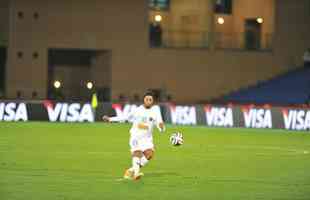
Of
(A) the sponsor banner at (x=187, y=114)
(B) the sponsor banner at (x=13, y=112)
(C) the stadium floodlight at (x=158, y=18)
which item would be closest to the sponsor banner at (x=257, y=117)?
(A) the sponsor banner at (x=187, y=114)

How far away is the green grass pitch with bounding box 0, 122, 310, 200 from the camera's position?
50.9 feet

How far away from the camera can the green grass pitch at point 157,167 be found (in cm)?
1552

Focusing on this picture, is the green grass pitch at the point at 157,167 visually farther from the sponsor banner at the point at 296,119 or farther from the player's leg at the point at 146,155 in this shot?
the sponsor banner at the point at 296,119

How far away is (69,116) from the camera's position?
41656 mm

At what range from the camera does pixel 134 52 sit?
168 feet

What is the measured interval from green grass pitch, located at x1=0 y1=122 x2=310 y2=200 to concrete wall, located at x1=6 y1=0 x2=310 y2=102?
14.9 m

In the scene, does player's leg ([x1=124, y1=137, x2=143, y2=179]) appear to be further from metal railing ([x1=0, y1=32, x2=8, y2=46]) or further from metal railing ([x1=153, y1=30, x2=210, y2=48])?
metal railing ([x1=153, y1=30, x2=210, y2=48])

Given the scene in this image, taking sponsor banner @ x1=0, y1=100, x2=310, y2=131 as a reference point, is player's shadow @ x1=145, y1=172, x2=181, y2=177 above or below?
below

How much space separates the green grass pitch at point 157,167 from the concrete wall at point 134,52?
14944 millimetres

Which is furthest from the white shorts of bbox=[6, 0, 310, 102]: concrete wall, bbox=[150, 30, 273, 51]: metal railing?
bbox=[150, 30, 273, 51]: metal railing

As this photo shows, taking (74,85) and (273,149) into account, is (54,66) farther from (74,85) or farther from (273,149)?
(273,149)

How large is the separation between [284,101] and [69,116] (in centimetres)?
1323

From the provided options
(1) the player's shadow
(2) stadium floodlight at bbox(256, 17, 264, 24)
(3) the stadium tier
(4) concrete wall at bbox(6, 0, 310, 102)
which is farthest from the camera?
(2) stadium floodlight at bbox(256, 17, 264, 24)

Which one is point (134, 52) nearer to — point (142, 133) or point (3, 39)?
point (3, 39)
